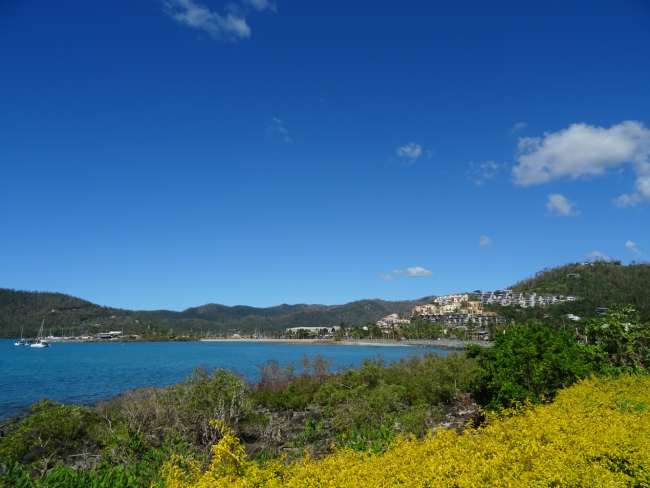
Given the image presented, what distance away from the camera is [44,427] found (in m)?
13.4

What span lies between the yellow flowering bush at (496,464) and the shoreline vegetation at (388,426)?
2 centimetres

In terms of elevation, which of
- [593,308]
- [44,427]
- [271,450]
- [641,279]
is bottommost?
[271,450]

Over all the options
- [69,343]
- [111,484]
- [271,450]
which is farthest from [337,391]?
[69,343]

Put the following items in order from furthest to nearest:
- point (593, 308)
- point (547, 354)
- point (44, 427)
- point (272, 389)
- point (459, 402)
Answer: point (593, 308) < point (272, 389) < point (459, 402) < point (547, 354) < point (44, 427)

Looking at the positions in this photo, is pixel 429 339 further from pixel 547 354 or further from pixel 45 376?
pixel 547 354

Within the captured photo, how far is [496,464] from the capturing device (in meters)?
5.50

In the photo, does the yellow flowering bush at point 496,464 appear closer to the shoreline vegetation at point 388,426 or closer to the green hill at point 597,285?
the shoreline vegetation at point 388,426

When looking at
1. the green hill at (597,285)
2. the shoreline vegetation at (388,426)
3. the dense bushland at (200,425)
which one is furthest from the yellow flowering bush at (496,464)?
the green hill at (597,285)

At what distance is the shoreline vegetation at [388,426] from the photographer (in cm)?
569

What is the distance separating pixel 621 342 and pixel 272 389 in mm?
16071

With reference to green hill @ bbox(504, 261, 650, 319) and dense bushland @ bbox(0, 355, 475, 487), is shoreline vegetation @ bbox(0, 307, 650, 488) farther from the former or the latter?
green hill @ bbox(504, 261, 650, 319)

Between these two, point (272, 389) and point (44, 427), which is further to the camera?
point (272, 389)

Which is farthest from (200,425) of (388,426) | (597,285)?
(597,285)

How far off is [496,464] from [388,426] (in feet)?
34.3
